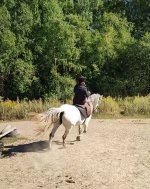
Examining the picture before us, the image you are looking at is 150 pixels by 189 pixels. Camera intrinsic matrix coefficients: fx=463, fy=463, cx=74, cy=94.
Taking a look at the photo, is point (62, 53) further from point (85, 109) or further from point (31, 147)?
point (31, 147)

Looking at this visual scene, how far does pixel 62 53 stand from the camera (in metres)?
28.3

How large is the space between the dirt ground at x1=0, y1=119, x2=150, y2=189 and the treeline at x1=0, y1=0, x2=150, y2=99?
12117mm

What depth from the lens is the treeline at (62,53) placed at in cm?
2795

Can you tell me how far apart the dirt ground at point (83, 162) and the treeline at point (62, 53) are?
39.8 ft

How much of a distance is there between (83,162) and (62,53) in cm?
1714

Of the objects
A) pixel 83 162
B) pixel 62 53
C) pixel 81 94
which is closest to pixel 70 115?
pixel 81 94

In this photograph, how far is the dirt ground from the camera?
32.5ft

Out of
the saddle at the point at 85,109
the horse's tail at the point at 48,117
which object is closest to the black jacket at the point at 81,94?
the saddle at the point at 85,109

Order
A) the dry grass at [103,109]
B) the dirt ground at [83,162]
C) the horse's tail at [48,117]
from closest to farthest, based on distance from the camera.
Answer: the dirt ground at [83,162]
the horse's tail at [48,117]
the dry grass at [103,109]

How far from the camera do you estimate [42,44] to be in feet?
95.3

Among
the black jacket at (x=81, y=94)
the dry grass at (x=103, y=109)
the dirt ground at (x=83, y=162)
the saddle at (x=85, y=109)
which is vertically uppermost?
the black jacket at (x=81, y=94)

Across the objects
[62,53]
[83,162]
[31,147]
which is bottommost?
[83,162]

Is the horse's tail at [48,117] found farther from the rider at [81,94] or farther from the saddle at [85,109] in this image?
the rider at [81,94]

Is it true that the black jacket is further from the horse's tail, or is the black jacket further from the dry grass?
the dry grass
